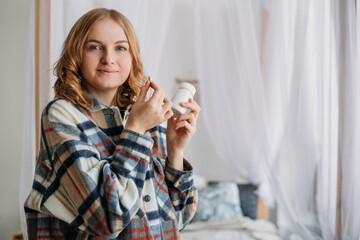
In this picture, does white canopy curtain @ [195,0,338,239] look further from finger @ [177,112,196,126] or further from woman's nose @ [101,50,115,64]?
woman's nose @ [101,50,115,64]

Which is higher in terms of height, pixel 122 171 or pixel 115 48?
pixel 115 48

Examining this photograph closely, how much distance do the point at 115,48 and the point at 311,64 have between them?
115 cm

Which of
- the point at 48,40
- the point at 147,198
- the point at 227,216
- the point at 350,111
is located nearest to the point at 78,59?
Answer: the point at 147,198

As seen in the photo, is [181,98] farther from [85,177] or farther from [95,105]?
[85,177]

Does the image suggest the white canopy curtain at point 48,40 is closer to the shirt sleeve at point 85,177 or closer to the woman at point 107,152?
the woman at point 107,152

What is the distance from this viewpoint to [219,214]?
2904mm

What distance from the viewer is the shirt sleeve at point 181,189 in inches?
44.2

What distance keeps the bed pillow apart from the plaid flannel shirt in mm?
1870

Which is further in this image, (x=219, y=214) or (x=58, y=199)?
(x=219, y=214)

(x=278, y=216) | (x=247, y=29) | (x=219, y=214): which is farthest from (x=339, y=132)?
(x=278, y=216)

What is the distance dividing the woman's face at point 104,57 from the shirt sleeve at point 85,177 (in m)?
0.13

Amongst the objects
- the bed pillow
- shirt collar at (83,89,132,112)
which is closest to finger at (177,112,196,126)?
shirt collar at (83,89,132,112)

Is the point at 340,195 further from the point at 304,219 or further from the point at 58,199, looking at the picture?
the point at 58,199

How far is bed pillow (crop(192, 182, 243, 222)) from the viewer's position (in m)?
2.89
